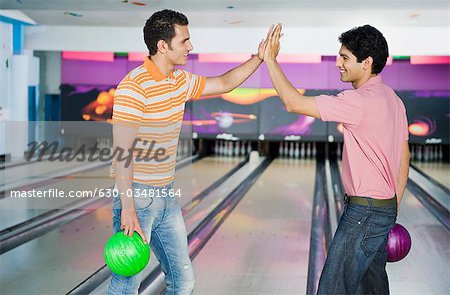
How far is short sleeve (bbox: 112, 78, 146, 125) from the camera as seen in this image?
232 centimetres

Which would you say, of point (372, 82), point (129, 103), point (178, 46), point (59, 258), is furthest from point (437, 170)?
point (129, 103)

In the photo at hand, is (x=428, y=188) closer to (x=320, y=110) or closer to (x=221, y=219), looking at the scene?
(x=221, y=219)

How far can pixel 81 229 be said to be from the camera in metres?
5.09

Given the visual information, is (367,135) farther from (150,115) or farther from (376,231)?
(150,115)

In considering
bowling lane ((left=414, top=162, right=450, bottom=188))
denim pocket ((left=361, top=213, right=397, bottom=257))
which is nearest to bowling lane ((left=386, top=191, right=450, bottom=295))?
denim pocket ((left=361, top=213, right=397, bottom=257))

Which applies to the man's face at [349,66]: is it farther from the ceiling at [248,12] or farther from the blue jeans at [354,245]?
the ceiling at [248,12]

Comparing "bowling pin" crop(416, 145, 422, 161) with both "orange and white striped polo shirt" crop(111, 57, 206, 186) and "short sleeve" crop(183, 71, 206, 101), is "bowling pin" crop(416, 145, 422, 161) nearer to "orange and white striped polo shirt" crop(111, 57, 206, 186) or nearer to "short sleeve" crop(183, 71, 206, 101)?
"short sleeve" crop(183, 71, 206, 101)

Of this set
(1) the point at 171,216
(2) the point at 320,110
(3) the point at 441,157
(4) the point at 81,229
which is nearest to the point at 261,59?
(2) the point at 320,110

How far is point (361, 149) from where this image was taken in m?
2.37

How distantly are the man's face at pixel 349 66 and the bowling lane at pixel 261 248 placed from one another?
1484 mm

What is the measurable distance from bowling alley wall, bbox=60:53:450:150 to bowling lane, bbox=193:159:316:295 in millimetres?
2513

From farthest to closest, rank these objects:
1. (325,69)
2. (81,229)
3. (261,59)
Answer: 1. (325,69)
2. (81,229)
3. (261,59)

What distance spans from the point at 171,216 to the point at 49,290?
1382mm

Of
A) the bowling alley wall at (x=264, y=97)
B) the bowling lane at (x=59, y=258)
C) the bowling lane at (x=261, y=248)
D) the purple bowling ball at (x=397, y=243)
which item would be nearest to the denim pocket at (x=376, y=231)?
the purple bowling ball at (x=397, y=243)
